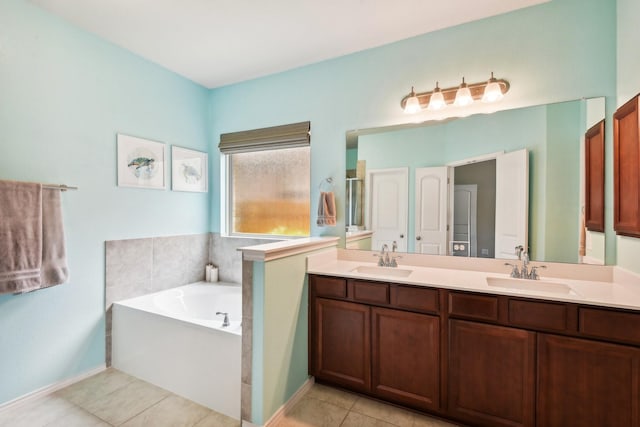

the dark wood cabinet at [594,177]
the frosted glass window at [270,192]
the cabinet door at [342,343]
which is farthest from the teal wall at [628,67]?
the frosted glass window at [270,192]

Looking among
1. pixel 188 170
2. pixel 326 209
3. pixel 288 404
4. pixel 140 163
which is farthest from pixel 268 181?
pixel 288 404

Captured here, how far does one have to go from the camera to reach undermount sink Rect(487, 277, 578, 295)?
1.69 meters

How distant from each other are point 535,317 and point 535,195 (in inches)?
33.2

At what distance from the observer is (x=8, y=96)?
182 centimetres

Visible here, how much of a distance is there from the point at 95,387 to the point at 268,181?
2.18 meters

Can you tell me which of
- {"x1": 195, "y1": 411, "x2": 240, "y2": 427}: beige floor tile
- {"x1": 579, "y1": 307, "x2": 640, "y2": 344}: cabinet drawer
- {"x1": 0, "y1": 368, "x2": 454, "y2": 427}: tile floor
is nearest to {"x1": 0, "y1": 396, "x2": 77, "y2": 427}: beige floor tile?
{"x1": 0, "y1": 368, "x2": 454, "y2": 427}: tile floor

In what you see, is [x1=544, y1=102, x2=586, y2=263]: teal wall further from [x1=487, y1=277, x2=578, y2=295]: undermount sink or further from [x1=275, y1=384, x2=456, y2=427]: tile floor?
[x1=275, y1=384, x2=456, y2=427]: tile floor

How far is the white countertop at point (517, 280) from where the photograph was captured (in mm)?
1424

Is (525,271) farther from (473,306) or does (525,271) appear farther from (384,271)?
(384,271)

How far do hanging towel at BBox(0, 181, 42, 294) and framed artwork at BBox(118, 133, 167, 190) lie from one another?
605mm

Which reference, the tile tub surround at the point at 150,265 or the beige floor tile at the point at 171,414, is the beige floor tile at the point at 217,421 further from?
the tile tub surround at the point at 150,265

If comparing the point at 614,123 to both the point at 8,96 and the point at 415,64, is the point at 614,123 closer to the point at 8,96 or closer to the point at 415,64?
the point at 415,64

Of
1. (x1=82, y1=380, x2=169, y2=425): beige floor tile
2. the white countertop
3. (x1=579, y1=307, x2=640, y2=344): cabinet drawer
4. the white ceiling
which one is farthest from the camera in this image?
the white ceiling

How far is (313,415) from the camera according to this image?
182 cm
